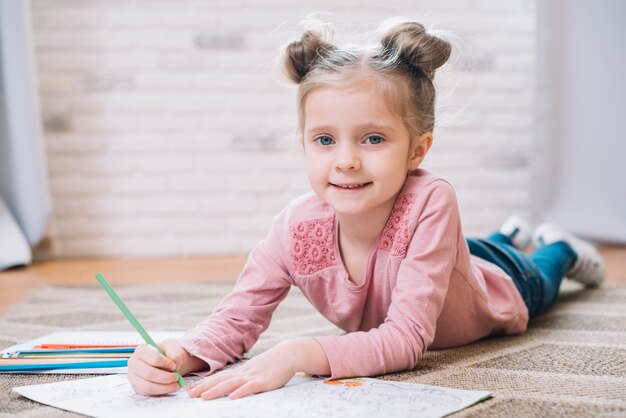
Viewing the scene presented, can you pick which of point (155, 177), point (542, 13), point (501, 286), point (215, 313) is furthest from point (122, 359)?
point (542, 13)

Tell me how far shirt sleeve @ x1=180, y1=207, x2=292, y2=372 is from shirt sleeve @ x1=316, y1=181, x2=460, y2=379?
0.16m

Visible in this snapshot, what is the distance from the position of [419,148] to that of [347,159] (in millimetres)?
147

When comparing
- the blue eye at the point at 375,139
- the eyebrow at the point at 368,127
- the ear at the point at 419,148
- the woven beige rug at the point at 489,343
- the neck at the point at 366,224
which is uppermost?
the eyebrow at the point at 368,127

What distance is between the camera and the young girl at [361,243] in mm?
900

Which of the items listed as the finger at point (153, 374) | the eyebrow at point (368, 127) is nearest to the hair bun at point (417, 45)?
the eyebrow at point (368, 127)

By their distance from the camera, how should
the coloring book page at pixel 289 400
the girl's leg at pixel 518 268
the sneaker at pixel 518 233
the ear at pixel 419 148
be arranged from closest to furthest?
the coloring book page at pixel 289 400 < the ear at pixel 419 148 < the girl's leg at pixel 518 268 < the sneaker at pixel 518 233

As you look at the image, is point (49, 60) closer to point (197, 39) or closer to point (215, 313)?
point (197, 39)

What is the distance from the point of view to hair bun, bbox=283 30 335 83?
101cm

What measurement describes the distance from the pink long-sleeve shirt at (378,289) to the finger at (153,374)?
10 cm

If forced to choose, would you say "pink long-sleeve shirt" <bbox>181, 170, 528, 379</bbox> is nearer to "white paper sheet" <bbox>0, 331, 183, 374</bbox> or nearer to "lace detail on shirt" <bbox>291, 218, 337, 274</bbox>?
"lace detail on shirt" <bbox>291, 218, 337, 274</bbox>

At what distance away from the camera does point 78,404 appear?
0.79 m

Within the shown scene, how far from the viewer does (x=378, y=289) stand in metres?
1.02

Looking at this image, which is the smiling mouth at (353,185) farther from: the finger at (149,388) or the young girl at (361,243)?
the finger at (149,388)

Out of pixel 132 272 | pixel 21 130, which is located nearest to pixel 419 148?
pixel 132 272
